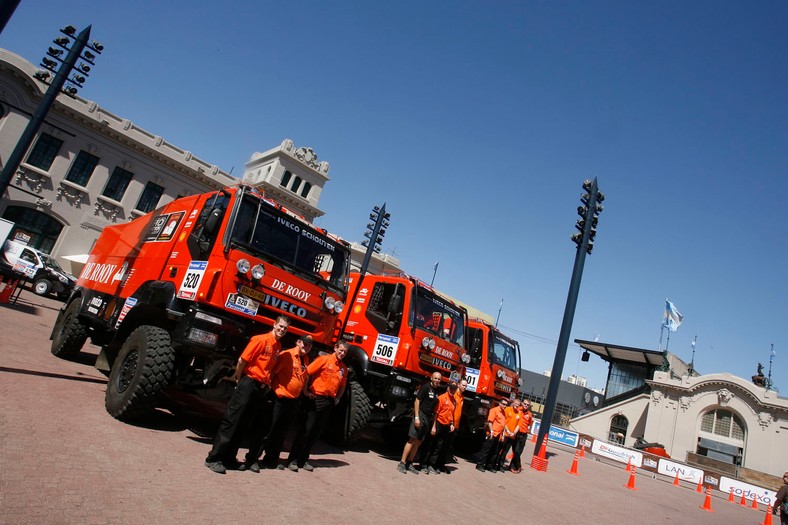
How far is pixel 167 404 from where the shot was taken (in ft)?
25.0

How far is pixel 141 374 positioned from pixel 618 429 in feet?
135

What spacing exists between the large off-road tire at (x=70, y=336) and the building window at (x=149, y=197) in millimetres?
23364

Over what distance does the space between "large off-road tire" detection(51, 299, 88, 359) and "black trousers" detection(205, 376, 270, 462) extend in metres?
5.66

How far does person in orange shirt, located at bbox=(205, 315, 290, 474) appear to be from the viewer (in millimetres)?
4945

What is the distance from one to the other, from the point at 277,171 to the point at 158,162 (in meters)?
9.81

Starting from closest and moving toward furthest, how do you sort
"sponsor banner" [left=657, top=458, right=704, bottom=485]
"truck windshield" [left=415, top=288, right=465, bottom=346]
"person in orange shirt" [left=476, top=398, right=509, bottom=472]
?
"truck windshield" [left=415, top=288, right=465, bottom=346], "person in orange shirt" [left=476, top=398, right=509, bottom=472], "sponsor banner" [left=657, top=458, right=704, bottom=485]

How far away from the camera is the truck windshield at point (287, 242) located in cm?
646

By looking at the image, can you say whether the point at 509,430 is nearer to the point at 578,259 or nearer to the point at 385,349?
the point at 385,349

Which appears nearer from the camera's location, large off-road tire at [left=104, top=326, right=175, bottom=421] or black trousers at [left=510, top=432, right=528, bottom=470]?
large off-road tire at [left=104, top=326, right=175, bottom=421]

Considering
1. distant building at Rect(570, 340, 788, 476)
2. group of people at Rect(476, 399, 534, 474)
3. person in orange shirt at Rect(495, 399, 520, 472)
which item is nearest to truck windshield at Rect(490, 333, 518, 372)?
group of people at Rect(476, 399, 534, 474)

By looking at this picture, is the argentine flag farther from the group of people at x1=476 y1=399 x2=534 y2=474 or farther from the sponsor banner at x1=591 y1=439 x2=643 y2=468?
the group of people at x1=476 y1=399 x2=534 y2=474

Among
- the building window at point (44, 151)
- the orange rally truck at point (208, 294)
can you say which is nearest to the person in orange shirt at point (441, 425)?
the orange rally truck at point (208, 294)

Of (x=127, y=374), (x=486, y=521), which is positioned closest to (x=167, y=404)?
(x=127, y=374)

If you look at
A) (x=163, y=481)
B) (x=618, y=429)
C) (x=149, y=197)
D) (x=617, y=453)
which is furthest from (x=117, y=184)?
(x=618, y=429)
